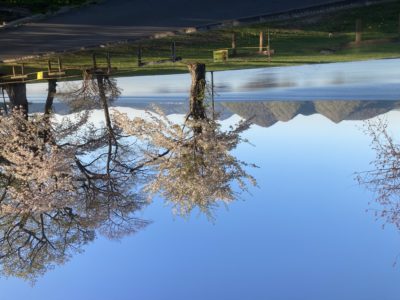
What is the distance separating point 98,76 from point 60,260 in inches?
306

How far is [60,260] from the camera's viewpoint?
36.3 feet

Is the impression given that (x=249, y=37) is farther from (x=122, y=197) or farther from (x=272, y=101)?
(x=122, y=197)

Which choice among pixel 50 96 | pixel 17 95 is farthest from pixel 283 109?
pixel 17 95

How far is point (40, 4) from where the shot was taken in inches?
628

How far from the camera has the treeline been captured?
1580 cm

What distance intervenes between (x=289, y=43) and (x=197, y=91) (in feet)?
11.1

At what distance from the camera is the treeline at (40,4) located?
15805mm

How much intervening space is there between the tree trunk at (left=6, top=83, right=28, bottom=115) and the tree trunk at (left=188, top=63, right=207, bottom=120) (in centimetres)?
631

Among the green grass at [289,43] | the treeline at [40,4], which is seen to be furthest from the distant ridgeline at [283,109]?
the treeline at [40,4]

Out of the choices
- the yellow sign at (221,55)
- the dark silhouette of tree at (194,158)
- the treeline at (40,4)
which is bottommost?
the dark silhouette of tree at (194,158)

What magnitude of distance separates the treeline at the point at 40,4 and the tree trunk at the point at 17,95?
2776mm

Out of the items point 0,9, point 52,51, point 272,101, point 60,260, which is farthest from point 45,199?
point 272,101

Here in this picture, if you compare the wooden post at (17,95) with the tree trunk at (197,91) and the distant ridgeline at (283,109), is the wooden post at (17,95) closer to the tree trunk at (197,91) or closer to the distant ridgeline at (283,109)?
the distant ridgeline at (283,109)

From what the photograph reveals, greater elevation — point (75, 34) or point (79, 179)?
point (75, 34)
